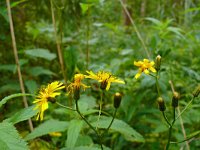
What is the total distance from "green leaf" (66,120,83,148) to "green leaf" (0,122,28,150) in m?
0.26

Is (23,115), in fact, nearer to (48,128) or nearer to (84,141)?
(48,128)

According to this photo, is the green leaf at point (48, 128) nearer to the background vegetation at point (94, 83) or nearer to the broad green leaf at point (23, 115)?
the background vegetation at point (94, 83)

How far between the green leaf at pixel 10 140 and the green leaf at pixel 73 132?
264 millimetres

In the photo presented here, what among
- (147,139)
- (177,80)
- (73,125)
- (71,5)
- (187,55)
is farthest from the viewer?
(187,55)

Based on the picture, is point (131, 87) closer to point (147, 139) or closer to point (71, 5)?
point (147, 139)

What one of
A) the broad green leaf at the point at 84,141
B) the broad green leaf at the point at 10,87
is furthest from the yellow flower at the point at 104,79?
the broad green leaf at the point at 10,87

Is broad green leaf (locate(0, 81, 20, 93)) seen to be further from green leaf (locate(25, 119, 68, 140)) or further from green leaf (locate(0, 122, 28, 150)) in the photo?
green leaf (locate(0, 122, 28, 150))

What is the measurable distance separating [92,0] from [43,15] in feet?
3.34

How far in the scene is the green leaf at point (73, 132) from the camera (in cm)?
106

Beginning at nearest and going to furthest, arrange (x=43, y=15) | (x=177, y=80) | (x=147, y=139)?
(x=147, y=139)
(x=177, y=80)
(x=43, y=15)

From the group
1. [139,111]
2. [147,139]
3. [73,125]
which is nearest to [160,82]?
[139,111]

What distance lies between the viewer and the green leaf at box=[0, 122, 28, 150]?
78cm

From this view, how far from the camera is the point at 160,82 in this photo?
1.64 meters

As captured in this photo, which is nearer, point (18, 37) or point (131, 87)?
point (131, 87)
